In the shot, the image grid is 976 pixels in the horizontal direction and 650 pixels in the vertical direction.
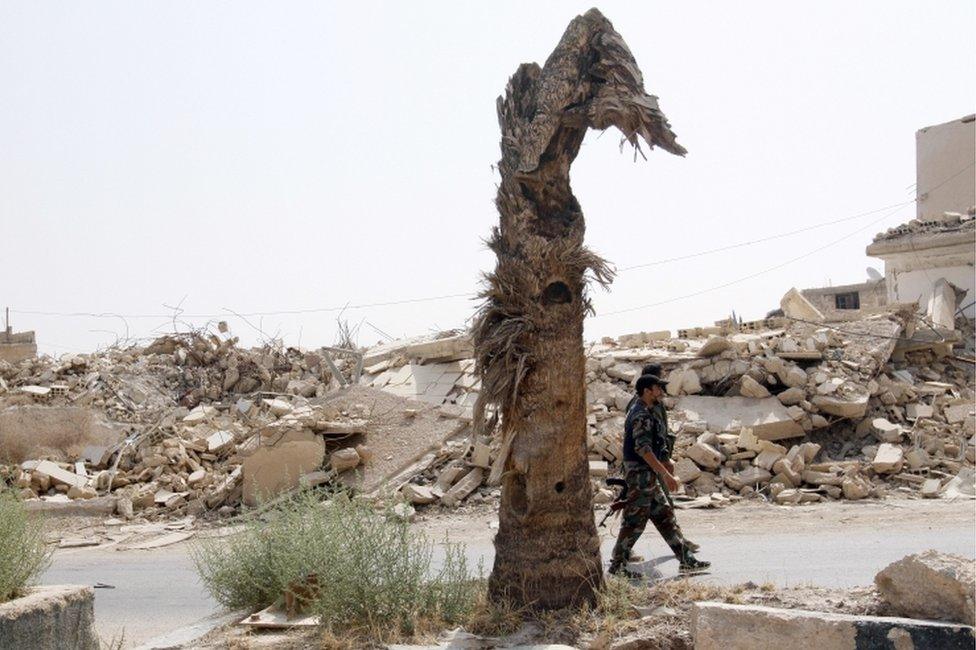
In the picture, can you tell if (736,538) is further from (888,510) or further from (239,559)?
(239,559)

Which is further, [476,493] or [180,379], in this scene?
[180,379]

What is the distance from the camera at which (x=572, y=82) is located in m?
6.89

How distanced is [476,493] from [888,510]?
17.9 ft

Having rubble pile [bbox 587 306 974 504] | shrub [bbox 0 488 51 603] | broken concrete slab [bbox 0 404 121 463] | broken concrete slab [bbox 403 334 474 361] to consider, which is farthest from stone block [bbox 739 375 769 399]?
shrub [bbox 0 488 51 603]

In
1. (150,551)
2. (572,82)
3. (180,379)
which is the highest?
(572,82)

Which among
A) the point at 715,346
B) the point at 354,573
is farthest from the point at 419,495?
the point at 354,573

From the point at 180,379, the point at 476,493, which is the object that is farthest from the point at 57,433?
the point at 476,493

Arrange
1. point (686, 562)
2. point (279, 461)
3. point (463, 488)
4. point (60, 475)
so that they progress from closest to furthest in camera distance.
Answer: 1. point (686, 562)
2. point (463, 488)
3. point (279, 461)
4. point (60, 475)

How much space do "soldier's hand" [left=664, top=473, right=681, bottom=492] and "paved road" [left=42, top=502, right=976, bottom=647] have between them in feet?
3.26

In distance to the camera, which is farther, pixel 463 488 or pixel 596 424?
pixel 596 424

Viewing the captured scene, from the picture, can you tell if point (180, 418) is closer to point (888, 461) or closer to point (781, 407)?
point (781, 407)

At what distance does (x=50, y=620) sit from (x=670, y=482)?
465 centimetres

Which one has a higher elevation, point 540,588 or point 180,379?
point 180,379

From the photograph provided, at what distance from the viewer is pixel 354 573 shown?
6848mm
